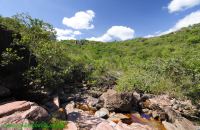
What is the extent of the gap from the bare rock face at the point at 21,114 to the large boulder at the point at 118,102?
275 inches

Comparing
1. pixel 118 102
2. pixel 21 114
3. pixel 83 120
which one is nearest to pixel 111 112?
pixel 118 102

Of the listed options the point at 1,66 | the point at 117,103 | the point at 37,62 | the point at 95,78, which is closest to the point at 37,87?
the point at 37,62

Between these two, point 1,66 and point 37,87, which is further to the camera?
point 37,87

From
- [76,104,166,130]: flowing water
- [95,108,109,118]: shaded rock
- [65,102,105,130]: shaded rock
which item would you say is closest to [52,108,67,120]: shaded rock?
[65,102,105,130]: shaded rock

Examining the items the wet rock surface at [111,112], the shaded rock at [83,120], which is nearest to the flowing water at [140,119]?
the wet rock surface at [111,112]

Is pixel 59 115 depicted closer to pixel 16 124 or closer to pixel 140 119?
pixel 16 124

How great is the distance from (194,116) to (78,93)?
1055 centimetres

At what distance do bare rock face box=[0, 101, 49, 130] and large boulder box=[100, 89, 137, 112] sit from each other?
7.00 meters

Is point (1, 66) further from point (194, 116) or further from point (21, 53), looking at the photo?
point (194, 116)

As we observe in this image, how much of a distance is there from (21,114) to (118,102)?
8.75m

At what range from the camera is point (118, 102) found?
1738 centimetres

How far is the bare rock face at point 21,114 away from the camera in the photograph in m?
9.59

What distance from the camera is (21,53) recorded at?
50.6ft

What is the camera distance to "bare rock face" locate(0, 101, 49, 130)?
9.59 meters
